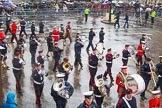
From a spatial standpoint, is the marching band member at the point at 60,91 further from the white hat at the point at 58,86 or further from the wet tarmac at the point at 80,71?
the wet tarmac at the point at 80,71

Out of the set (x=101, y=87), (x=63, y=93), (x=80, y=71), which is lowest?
(x=80, y=71)

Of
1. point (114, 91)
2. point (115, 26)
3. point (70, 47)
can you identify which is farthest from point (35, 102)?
point (115, 26)

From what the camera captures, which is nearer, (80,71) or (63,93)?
(63,93)

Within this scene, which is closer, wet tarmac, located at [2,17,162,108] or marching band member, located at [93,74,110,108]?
marching band member, located at [93,74,110,108]

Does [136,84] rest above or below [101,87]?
above

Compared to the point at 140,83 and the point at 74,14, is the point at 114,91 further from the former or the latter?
the point at 74,14

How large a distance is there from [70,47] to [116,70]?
5.95 meters

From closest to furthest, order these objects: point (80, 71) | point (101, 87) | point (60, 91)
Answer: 1. point (60, 91)
2. point (101, 87)
3. point (80, 71)

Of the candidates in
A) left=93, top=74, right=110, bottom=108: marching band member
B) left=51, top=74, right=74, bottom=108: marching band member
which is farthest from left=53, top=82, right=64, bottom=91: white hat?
left=93, top=74, right=110, bottom=108: marching band member

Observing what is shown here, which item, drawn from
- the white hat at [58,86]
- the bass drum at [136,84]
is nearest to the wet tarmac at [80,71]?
the white hat at [58,86]

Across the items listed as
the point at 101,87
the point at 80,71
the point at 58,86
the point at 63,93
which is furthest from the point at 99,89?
the point at 80,71

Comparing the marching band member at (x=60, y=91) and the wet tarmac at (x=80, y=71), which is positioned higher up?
the marching band member at (x=60, y=91)

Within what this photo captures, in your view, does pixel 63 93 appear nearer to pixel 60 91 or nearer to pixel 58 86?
pixel 60 91

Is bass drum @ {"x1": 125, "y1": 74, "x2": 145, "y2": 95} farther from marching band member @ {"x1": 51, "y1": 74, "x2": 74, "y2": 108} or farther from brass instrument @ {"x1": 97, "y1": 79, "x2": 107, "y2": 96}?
marching band member @ {"x1": 51, "y1": 74, "x2": 74, "y2": 108}
